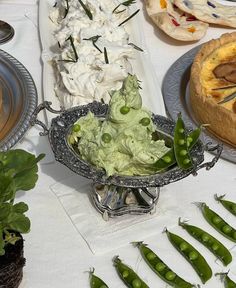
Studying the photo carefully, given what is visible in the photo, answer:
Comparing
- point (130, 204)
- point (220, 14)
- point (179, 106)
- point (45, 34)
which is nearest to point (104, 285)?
point (130, 204)

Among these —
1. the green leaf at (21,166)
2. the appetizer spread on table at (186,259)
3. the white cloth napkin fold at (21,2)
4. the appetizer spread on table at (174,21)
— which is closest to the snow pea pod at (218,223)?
the appetizer spread on table at (186,259)

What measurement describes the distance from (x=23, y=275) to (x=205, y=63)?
2.73 ft

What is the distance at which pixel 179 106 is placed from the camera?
5.08 ft

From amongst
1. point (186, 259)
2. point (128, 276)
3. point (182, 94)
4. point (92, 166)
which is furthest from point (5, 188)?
point (182, 94)

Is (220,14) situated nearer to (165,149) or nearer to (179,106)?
(179,106)

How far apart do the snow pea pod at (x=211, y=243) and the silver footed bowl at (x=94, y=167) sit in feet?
0.55

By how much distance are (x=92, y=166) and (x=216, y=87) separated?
0.59 metres

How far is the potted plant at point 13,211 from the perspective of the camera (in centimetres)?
96

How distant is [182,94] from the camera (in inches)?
63.2

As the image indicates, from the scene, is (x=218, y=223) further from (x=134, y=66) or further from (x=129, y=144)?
(x=134, y=66)

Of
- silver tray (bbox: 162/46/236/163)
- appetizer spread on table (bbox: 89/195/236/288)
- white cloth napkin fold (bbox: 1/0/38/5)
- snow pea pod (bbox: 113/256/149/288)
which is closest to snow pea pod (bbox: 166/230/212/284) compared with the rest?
appetizer spread on table (bbox: 89/195/236/288)

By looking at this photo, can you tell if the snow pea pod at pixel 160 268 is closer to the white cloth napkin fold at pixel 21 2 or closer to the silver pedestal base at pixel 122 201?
the silver pedestal base at pixel 122 201

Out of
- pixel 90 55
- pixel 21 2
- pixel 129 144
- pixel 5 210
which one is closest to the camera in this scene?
pixel 5 210

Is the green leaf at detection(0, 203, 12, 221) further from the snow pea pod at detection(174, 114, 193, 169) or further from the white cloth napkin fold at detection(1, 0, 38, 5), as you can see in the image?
the white cloth napkin fold at detection(1, 0, 38, 5)
